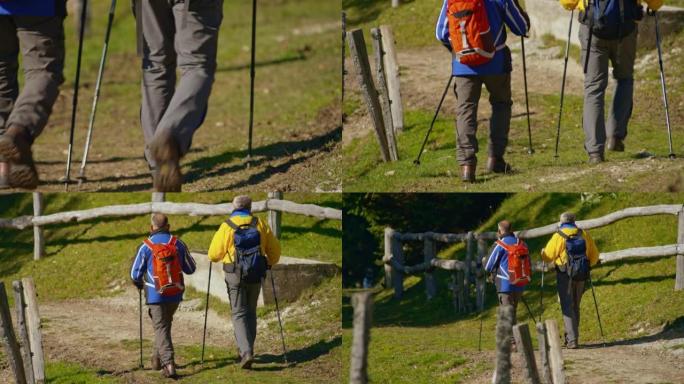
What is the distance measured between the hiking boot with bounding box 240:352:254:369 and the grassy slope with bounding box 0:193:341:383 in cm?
10

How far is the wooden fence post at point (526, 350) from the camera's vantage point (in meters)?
10.2

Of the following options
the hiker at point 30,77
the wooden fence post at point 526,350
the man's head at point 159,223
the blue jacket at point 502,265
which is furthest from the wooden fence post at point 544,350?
the hiker at point 30,77

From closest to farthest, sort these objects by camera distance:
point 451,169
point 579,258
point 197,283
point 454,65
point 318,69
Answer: point 454,65 < point 451,169 < point 579,258 < point 197,283 < point 318,69

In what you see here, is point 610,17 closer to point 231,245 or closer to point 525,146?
point 525,146

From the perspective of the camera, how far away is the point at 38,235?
1750 centimetres

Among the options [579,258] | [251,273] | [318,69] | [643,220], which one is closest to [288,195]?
[251,273]

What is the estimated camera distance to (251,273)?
41.4ft

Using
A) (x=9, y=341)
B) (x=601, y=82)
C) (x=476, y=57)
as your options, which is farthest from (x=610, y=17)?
(x=9, y=341)

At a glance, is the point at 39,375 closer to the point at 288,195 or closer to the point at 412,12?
the point at 288,195

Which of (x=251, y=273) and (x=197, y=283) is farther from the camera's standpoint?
(x=197, y=283)

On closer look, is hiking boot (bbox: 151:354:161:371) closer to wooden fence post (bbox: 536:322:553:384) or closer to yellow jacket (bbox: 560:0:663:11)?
Answer: wooden fence post (bbox: 536:322:553:384)

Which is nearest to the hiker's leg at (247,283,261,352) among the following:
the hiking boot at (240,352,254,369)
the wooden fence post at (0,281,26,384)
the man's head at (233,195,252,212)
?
→ the hiking boot at (240,352,254,369)

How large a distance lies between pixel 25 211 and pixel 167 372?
6129 mm

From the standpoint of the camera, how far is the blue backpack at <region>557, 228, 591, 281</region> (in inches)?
559
